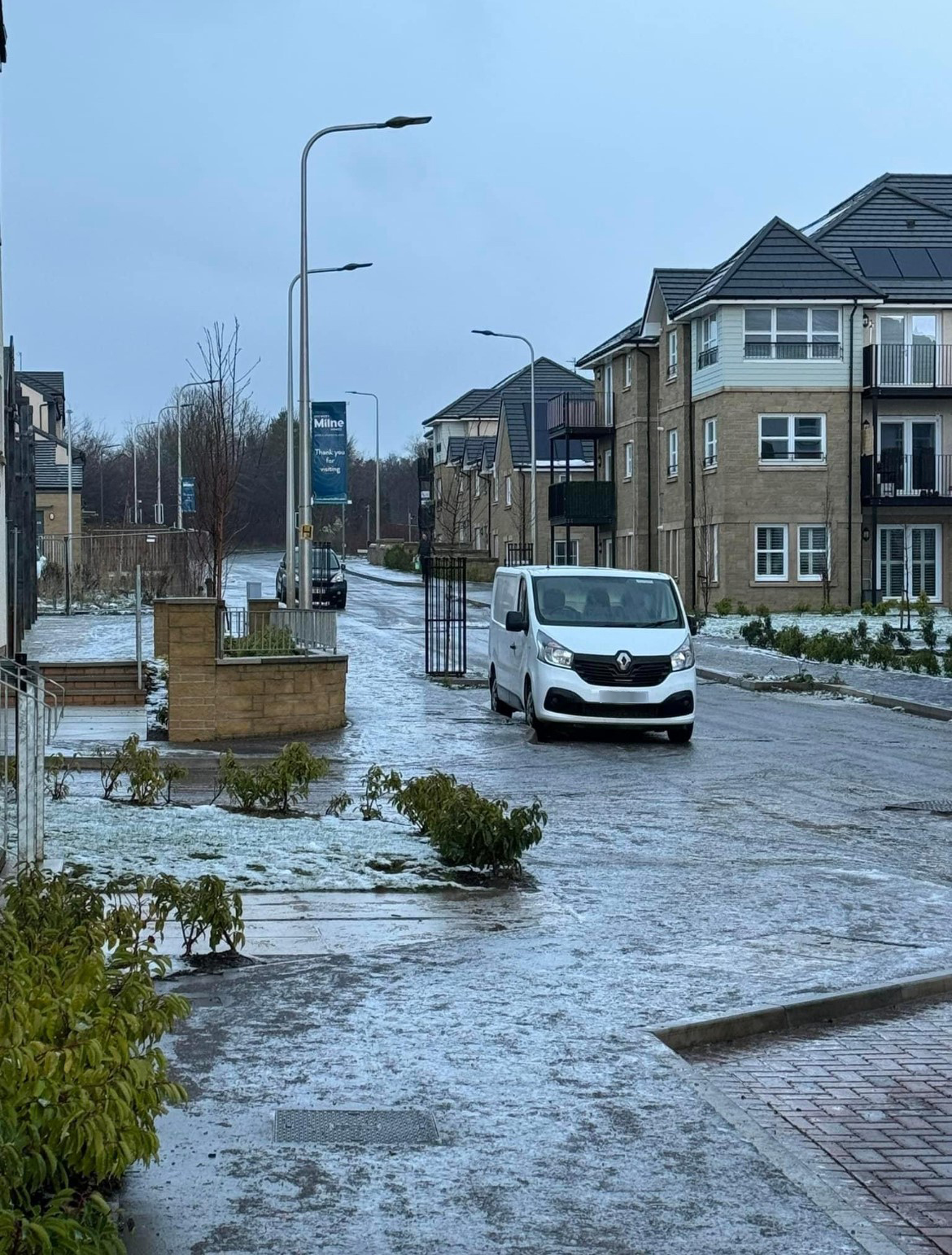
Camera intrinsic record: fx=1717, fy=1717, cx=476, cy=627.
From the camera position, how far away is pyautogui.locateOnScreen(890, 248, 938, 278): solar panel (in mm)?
50875

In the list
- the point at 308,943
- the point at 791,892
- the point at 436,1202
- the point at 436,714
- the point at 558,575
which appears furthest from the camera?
the point at 436,714

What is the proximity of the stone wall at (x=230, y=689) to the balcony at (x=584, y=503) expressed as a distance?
1626 inches

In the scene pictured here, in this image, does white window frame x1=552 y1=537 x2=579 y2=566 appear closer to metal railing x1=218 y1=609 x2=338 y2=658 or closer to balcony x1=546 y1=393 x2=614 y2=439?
balcony x1=546 y1=393 x2=614 y2=439

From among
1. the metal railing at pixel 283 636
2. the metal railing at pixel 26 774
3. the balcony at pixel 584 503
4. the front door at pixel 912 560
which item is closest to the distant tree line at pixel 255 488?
the balcony at pixel 584 503

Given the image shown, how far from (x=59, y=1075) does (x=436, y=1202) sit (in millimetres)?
1155

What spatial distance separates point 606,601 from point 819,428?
30099 mm

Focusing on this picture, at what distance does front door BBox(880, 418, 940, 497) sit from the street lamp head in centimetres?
2372

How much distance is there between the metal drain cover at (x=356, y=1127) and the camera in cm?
518

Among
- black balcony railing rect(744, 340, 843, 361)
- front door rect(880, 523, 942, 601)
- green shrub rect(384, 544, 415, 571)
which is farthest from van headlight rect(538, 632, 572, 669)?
green shrub rect(384, 544, 415, 571)

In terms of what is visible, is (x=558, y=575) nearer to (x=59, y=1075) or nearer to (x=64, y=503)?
(x=59, y=1075)

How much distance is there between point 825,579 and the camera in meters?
47.2

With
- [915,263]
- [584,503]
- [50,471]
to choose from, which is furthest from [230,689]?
[50,471]

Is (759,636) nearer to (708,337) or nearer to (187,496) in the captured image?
(708,337)

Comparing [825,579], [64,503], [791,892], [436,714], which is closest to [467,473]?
[64,503]
